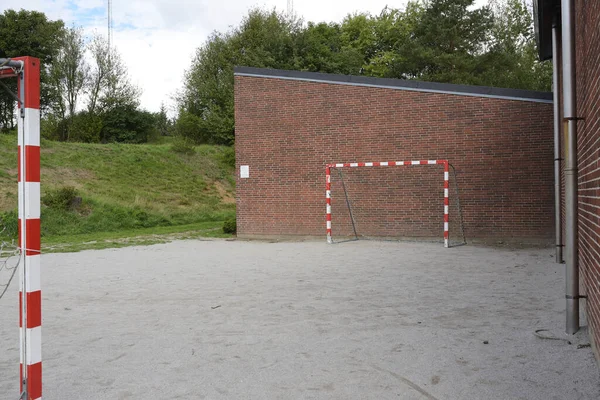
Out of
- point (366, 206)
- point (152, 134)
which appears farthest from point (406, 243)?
point (152, 134)

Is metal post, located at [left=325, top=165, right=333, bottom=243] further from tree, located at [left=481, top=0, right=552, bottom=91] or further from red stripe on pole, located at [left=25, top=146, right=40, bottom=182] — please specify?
tree, located at [left=481, top=0, right=552, bottom=91]

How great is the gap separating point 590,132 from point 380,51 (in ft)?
121

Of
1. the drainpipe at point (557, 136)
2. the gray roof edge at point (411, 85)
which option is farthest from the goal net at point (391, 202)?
the drainpipe at point (557, 136)

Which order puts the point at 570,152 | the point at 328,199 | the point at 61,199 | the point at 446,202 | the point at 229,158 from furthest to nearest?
the point at 229,158 → the point at 61,199 → the point at 328,199 → the point at 446,202 → the point at 570,152

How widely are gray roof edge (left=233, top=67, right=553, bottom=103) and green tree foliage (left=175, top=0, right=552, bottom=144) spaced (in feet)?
54.7

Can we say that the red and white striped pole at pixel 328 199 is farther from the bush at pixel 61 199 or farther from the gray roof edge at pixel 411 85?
the bush at pixel 61 199

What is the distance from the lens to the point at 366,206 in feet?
50.9

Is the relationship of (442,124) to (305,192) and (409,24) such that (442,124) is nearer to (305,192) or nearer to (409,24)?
(305,192)

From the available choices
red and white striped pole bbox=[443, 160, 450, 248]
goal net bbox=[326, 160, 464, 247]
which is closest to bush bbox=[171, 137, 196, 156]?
goal net bbox=[326, 160, 464, 247]

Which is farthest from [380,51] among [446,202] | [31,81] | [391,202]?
[31,81]

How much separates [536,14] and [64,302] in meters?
8.16

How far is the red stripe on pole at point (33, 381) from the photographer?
126 inches

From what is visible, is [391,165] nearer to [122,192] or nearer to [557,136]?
[557,136]

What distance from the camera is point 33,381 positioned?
323 cm
